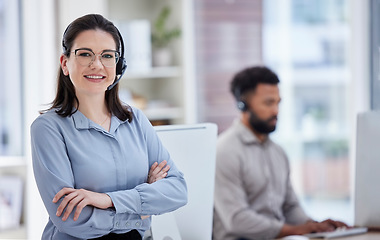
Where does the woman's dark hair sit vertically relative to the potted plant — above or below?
below

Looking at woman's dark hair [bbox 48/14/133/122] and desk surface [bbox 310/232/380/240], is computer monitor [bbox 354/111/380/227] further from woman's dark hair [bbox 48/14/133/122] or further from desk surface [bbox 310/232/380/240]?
woman's dark hair [bbox 48/14/133/122]

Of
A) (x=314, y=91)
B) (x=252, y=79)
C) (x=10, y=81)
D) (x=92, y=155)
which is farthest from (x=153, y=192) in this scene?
(x=314, y=91)

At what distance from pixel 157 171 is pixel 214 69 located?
9.84 feet

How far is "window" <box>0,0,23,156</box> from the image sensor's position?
3820mm

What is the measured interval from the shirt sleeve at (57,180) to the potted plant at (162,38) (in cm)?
279

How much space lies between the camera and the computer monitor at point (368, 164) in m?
2.01

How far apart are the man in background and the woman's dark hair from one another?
46.3 inches

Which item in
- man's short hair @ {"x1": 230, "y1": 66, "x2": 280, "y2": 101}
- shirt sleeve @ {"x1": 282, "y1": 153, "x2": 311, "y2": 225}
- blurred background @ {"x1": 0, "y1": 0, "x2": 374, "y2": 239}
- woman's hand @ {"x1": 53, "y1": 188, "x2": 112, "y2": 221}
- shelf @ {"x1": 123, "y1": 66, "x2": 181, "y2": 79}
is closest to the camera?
woman's hand @ {"x1": 53, "y1": 188, "x2": 112, "y2": 221}

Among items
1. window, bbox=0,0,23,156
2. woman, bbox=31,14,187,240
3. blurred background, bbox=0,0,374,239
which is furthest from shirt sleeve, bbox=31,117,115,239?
window, bbox=0,0,23,156

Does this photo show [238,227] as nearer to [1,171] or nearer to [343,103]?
[1,171]

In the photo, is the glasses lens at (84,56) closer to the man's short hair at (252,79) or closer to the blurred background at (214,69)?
the man's short hair at (252,79)

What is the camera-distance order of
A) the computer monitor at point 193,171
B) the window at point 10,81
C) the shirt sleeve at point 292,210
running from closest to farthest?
the computer monitor at point 193,171, the shirt sleeve at point 292,210, the window at point 10,81

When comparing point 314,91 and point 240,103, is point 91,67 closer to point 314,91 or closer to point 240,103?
point 240,103

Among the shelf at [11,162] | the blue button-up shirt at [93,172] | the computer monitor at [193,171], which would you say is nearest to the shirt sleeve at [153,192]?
the blue button-up shirt at [93,172]
